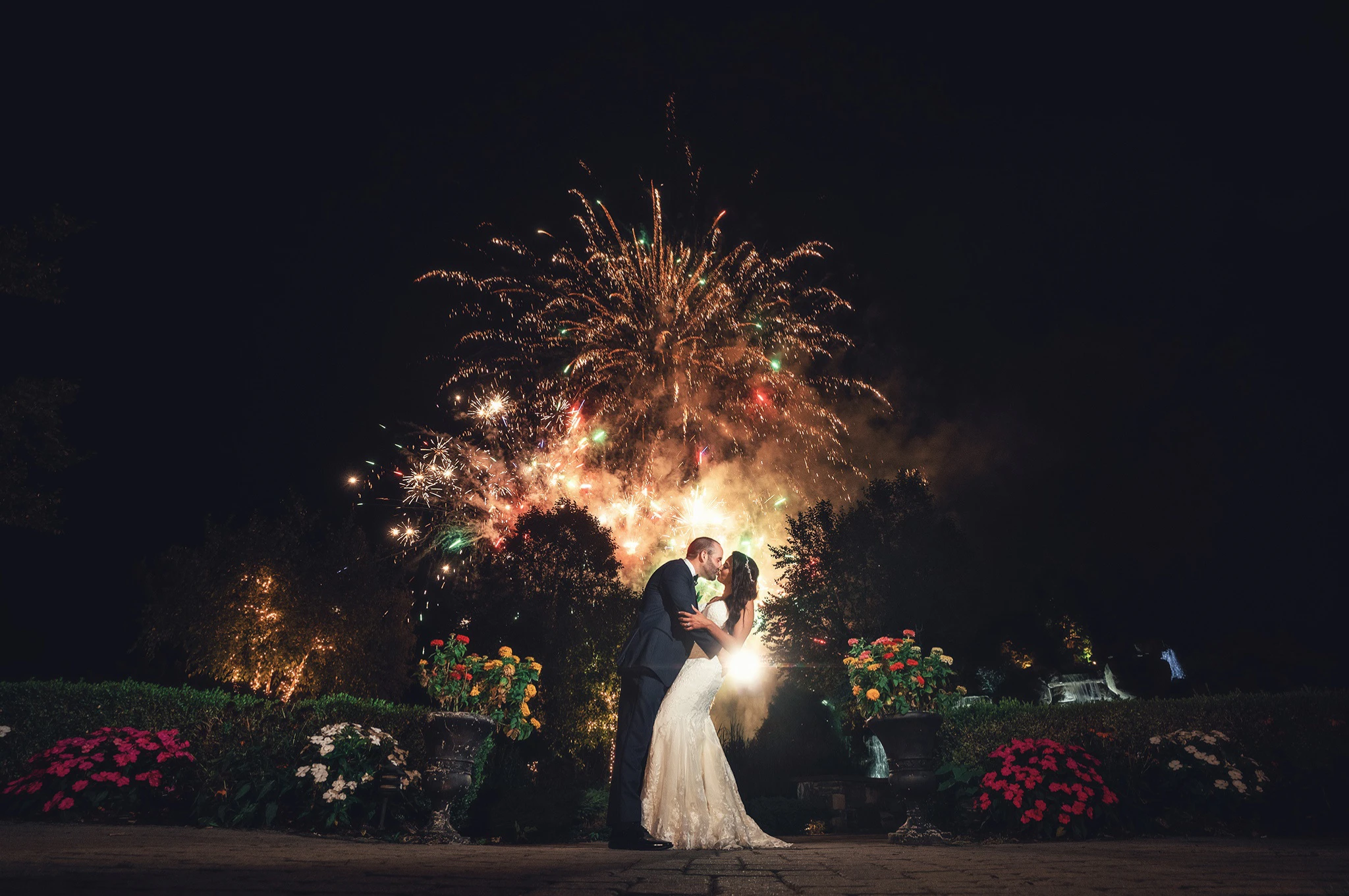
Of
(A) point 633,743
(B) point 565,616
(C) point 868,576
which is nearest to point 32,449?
(B) point 565,616

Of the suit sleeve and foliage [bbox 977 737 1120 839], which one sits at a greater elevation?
the suit sleeve

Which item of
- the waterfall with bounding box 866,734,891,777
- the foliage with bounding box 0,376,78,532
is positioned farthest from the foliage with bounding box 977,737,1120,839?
the foliage with bounding box 0,376,78,532

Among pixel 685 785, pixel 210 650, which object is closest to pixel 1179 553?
pixel 685 785

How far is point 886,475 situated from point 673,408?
8.17 m

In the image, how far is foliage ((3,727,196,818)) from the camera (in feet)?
23.4

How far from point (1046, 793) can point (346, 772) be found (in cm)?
594

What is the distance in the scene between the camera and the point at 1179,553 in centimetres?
1822

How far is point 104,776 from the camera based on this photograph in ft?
23.5

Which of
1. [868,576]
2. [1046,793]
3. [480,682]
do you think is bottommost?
[1046,793]

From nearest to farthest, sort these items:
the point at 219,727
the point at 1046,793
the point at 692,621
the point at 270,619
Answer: the point at 692,621
the point at 1046,793
the point at 219,727
the point at 270,619

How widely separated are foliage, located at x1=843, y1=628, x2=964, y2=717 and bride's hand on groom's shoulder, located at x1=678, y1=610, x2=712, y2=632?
263cm

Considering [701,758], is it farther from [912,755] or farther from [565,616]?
[565,616]

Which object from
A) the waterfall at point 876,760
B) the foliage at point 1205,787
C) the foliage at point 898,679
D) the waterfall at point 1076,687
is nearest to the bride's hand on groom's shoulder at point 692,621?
the foliage at point 898,679

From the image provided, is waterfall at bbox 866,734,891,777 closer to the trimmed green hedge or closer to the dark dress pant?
the trimmed green hedge
